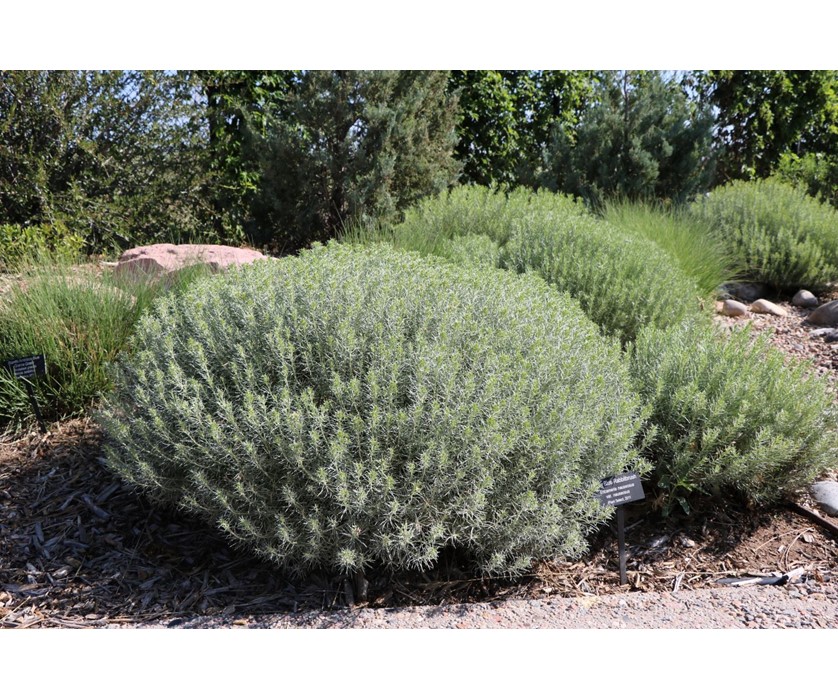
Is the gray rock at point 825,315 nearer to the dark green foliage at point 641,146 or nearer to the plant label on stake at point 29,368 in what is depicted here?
the dark green foliage at point 641,146

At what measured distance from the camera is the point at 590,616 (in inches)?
105

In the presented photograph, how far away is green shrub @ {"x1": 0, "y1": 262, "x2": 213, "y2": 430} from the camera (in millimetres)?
3844

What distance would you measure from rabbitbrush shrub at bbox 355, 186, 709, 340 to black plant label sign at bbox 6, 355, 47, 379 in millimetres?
2455

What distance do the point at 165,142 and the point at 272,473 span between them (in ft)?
20.5

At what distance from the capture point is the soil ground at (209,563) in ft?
9.18

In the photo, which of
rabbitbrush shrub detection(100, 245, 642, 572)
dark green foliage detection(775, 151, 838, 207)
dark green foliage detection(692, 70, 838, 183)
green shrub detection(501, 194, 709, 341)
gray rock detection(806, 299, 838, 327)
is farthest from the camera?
dark green foliage detection(692, 70, 838, 183)

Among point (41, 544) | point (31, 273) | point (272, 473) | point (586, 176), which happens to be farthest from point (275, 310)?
point (586, 176)

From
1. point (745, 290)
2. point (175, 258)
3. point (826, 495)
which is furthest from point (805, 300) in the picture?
point (175, 258)

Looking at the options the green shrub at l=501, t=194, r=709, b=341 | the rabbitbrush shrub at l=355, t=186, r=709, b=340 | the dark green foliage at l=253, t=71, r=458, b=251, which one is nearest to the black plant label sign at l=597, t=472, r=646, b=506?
the rabbitbrush shrub at l=355, t=186, r=709, b=340

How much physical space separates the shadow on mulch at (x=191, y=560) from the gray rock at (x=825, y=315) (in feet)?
11.7

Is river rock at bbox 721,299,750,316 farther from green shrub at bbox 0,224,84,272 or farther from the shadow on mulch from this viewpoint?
green shrub at bbox 0,224,84,272

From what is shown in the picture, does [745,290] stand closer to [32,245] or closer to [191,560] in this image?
[191,560]

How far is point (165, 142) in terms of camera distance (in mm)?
7867

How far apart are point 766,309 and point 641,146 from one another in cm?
281
